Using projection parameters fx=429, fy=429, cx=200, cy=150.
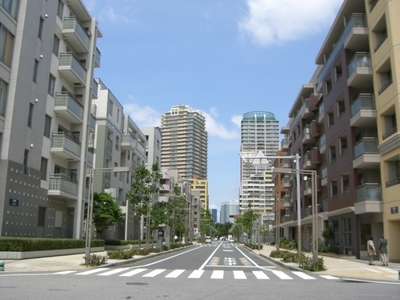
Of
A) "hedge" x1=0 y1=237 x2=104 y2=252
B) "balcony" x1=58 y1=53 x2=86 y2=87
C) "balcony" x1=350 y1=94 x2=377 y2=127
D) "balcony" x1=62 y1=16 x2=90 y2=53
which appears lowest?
"hedge" x1=0 y1=237 x2=104 y2=252

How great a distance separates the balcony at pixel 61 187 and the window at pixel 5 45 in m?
9.52

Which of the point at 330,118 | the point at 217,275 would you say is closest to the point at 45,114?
the point at 217,275

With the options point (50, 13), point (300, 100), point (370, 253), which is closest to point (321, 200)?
point (300, 100)

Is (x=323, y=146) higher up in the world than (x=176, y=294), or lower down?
higher up

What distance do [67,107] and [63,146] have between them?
10.4ft

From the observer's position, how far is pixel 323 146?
140 feet

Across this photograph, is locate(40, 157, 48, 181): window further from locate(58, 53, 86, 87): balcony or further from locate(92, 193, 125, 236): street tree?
locate(92, 193, 125, 236): street tree

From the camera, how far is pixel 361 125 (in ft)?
105

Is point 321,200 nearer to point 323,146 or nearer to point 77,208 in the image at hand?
point 323,146

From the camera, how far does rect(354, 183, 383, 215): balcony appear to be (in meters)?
28.5

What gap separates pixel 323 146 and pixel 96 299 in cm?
3570

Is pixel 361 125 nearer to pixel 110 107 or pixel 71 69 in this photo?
pixel 71 69

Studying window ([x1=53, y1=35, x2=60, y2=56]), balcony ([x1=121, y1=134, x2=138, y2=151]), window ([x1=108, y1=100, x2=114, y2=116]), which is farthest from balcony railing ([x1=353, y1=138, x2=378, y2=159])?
balcony ([x1=121, y1=134, x2=138, y2=151])

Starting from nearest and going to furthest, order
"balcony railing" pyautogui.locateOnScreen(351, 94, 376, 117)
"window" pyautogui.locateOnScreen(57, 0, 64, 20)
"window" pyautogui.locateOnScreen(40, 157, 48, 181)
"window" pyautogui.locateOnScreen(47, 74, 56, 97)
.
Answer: "balcony railing" pyautogui.locateOnScreen(351, 94, 376, 117) < "window" pyautogui.locateOnScreen(40, 157, 48, 181) < "window" pyautogui.locateOnScreen(47, 74, 56, 97) < "window" pyautogui.locateOnScreen(57, 0, 64, 20)
